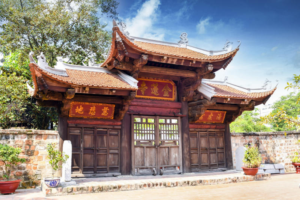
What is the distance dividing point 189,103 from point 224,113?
2056mm

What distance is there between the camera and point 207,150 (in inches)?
441

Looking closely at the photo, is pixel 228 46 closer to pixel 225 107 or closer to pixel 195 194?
pixel 225 107

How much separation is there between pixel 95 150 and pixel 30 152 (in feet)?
6.98

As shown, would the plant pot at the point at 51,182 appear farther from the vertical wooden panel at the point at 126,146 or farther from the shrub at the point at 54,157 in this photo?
the vertical wooden panel at the point at 126,146

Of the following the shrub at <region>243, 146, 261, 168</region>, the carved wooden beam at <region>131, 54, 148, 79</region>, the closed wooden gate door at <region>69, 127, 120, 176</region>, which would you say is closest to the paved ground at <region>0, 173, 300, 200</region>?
the shrub at <region>243, 146, 261, 168</region>

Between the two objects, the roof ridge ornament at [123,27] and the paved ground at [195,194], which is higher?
the roof ridge ornament at [123,27]

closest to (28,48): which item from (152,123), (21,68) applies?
(21,68)

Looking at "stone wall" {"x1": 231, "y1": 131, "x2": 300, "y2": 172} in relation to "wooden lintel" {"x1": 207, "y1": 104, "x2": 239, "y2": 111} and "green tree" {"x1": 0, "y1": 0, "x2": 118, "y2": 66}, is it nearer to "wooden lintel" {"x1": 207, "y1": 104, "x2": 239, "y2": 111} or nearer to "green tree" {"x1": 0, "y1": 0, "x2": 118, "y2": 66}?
"wooden lintel" {"x1": 207, "y1": 104, "x2": 239, "y2": 111}

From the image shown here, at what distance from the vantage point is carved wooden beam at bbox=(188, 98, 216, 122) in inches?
395

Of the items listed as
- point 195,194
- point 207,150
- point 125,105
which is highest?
point 125,105

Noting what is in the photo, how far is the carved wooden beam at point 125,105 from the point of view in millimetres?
8805

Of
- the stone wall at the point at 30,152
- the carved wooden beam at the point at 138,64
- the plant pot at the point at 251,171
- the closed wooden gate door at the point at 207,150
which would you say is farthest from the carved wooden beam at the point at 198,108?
the stone wall at the point at 30,152

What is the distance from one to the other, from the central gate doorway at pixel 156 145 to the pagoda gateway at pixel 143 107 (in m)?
0.04

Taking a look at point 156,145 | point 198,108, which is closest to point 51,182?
point 156,145
